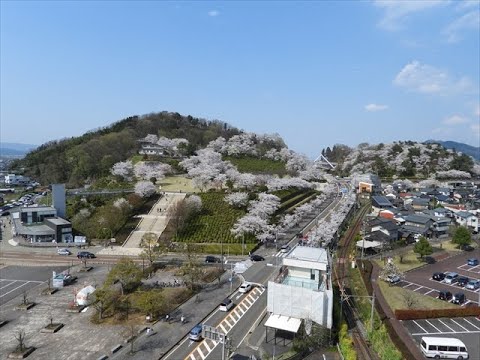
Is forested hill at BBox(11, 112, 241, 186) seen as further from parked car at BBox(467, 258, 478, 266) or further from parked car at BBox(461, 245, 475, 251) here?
parked car at BBox(467, 258, 478, 266)

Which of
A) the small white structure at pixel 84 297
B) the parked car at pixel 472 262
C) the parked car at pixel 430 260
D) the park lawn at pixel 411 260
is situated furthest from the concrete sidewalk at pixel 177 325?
the parked car at pixel 472 262

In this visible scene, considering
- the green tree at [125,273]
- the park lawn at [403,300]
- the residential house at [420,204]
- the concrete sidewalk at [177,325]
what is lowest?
the concrete sidewalk at [177,325]

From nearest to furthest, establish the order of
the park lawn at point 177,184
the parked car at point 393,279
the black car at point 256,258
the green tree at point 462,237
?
the parked car at point 393,279
the black car at point 256,258
the green tree at point 462,237
the park lawn at point 177,184

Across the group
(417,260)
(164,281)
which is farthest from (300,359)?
(417,260)

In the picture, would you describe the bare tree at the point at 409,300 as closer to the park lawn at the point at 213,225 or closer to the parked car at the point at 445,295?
the parked car at the point at 445,295

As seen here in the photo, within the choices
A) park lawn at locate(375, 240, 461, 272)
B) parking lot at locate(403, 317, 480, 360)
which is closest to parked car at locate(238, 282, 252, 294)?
parking lot at locate(403, 317, 480, 360)

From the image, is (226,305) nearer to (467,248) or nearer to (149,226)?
(149,226)
